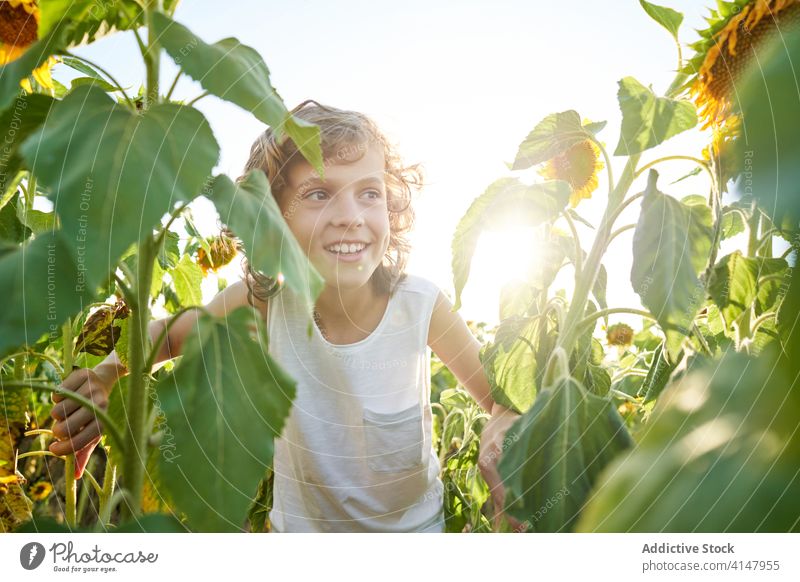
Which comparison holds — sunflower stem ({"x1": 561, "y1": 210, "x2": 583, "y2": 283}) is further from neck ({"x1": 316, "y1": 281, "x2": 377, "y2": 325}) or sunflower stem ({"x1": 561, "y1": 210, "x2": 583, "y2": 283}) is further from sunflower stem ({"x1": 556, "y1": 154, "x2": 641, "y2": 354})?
neck ({"x1": 316, "y1": 281, "x2": 377, "y2": 325})

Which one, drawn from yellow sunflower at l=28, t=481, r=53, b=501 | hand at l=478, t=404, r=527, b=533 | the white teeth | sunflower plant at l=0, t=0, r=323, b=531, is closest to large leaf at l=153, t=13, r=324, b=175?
sunflower plant at l=0, t=0, r=323, b=531

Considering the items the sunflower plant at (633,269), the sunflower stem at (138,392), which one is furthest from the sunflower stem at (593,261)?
the sunflower stem at (138,392)

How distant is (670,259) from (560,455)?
0.37 feet

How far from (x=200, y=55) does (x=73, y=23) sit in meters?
0.09

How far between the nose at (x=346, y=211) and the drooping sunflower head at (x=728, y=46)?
206 millimetres

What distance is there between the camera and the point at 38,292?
29 cm

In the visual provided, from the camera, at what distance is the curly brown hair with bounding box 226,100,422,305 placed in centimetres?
40

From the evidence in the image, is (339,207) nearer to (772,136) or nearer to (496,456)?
(496,456)

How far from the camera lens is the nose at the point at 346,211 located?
16.4 inches

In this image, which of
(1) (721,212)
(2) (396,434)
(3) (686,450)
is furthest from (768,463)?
(2) (396,434)

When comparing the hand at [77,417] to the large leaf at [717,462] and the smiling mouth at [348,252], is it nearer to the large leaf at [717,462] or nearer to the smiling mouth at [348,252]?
the smiling mouth at [348,252]

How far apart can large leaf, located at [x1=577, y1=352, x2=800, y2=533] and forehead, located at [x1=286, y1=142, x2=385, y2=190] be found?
30 centimetres
